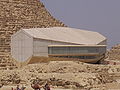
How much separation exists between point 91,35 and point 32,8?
20503mm

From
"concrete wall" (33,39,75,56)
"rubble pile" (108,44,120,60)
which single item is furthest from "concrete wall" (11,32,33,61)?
"rubble pile" (108,44,120,60)

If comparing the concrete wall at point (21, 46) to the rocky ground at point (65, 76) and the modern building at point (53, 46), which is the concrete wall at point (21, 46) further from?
the rocky ground at point (65, 76)

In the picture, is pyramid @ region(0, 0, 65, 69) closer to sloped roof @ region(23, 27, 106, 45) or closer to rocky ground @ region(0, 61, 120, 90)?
sloped roof @ region(23, 27, 106, 45)

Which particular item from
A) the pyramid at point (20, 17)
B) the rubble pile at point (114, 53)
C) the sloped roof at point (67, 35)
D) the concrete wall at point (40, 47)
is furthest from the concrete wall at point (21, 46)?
the rubble pile at point (114, 53)

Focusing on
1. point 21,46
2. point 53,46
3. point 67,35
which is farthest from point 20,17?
point 53,46

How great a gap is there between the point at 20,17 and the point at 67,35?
63.6 feet

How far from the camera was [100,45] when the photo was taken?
7981 centimetres

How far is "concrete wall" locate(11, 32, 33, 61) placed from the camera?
74.1 metres

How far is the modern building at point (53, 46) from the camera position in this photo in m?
74.0

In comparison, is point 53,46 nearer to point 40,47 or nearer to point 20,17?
point 40,47

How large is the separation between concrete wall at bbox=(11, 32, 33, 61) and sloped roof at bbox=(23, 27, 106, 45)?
2.93ft

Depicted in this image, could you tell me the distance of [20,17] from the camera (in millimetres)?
96938

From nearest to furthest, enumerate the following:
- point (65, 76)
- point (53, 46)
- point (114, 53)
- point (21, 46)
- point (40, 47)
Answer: point (65, 76), point (40, 47), point (53, 46), point (21, 46), point (114, 53)

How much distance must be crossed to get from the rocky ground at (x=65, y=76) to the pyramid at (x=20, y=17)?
23.1m
